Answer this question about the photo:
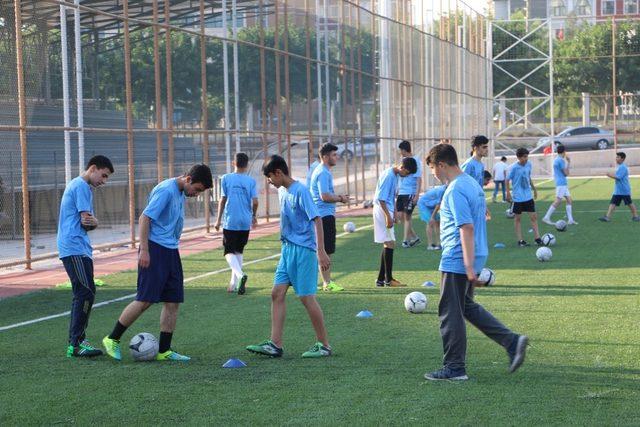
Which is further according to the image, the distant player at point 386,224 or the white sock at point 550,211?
the white sock at point 550,211

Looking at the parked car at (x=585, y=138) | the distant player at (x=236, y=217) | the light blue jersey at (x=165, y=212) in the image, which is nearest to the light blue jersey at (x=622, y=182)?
the distant player at (x=236, y=217)

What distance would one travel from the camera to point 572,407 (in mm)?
7281

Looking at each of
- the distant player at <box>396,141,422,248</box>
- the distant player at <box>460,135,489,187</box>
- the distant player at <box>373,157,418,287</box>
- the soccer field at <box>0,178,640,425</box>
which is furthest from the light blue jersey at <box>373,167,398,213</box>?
the distant player at <box>396,141,422,248</box>

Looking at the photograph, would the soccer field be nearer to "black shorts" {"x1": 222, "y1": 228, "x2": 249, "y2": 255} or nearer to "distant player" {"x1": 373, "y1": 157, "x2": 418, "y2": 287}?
"distant player" {"x1": 373, "y1": 157, "x2": 418, "y2": 287}

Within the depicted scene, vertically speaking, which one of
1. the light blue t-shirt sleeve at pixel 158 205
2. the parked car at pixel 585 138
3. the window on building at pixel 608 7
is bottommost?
the light blue t-shirt sleeve at pixel 158 205

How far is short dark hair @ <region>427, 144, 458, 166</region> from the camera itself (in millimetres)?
8234

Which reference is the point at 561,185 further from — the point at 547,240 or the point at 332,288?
the point at 332,288

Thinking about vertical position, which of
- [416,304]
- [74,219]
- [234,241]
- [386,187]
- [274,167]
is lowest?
[416,304]

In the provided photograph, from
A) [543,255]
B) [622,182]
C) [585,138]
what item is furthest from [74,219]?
[585,138]

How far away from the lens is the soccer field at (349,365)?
7.32 meters

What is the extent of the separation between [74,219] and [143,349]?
152 cm

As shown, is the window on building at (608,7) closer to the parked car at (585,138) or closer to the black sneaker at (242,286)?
the parked car at (585,138)

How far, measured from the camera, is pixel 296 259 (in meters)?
9.42

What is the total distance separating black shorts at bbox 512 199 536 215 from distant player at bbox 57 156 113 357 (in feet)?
37.7
